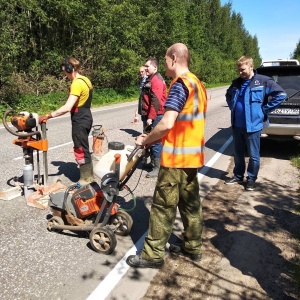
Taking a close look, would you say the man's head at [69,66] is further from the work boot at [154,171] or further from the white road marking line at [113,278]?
the white road marking line at [113,278]

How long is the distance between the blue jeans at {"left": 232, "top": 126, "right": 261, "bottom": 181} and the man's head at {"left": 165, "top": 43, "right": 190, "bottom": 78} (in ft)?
9.33

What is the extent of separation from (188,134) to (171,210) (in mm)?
774

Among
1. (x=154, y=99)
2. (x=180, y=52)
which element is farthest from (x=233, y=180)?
(x=180, y=52)

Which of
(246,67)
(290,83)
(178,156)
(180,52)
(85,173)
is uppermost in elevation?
(180,52)

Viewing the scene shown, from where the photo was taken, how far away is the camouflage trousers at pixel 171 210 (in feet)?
10.4

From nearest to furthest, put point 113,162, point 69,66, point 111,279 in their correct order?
point 111,279
point 113,162
point 69,66

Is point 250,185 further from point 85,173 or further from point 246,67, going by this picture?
point 85,173

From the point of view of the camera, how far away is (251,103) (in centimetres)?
540

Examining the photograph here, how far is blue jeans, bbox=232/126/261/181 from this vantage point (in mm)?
5559

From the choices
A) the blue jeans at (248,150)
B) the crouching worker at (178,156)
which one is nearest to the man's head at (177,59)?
the crouching worker at (178,156)

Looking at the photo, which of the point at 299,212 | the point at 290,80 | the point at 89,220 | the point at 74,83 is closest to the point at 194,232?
the point at 89,220

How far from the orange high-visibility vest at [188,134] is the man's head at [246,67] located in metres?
2.52

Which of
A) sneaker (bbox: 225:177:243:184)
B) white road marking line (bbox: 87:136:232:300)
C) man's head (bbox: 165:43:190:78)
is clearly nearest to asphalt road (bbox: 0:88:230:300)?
white road marking line (bbox: 87:136:232:300)

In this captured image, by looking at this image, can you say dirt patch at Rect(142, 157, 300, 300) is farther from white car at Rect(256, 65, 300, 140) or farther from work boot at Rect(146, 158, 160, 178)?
white car at Rect(256, 65, 300, 140)
